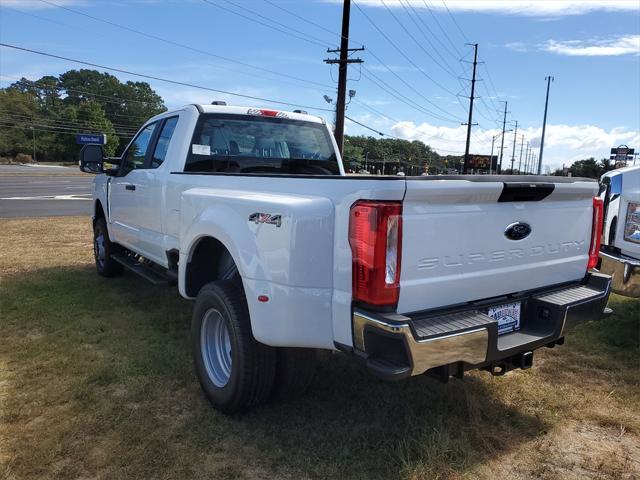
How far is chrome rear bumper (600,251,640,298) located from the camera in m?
3.99

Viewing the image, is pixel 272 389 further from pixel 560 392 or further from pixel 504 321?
pixel 560 392

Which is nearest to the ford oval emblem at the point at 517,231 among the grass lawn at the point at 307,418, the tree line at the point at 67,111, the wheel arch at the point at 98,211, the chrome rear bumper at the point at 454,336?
the chrome rear bumper at the point at 454,336

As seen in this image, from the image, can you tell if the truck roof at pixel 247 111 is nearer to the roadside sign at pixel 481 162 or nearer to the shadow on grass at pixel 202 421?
the shadow on grass at pixel 202 421

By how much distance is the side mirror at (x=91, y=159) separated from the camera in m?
6.06

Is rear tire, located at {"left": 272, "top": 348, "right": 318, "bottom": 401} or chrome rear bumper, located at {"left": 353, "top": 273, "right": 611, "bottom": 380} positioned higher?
chrome rear bumper, located at {"left": 353, "top": 273, "right": 611, "bottom": 380}

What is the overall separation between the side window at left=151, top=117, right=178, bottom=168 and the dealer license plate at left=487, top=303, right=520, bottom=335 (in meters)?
3.27

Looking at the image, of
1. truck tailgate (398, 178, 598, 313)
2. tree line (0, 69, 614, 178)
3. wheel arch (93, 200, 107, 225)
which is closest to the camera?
truck tailgate (398, 178, 598, 313)

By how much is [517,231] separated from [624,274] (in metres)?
1.78

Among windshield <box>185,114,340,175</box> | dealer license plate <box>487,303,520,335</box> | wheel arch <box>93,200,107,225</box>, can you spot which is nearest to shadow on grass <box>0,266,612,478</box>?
dealer license plate <box>487,303,520,335</box>

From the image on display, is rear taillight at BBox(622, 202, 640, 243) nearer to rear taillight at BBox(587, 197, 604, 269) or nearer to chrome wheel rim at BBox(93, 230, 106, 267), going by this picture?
rear taillight at BBox(587, 197, 604, 269)

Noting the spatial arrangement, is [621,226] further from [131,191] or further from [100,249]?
[100,249]

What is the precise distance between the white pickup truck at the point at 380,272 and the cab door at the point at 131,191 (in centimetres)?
135

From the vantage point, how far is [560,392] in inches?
146

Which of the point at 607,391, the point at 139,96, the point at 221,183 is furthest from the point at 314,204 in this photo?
the point at 139,96
